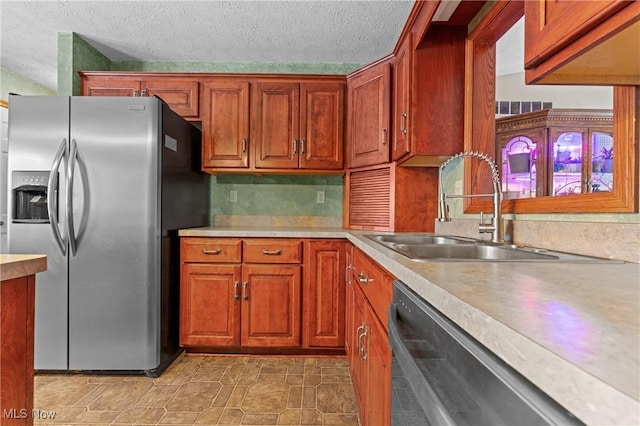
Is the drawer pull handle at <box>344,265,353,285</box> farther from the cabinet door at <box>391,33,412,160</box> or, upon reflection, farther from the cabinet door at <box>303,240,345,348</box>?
the cabinet door at <box>391,33,412,160</box>

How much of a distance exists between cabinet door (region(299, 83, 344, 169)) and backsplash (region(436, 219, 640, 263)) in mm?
1654

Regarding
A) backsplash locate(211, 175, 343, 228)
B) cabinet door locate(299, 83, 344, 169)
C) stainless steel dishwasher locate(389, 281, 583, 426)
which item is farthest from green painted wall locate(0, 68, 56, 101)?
stainless steel dishwasher locate(389, 281, 583, 426)

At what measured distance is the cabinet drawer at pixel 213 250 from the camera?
2.45 metres

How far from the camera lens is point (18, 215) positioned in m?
2.14

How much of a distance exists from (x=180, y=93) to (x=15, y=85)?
7.23 feet

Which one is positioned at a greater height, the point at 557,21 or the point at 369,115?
the point at 369,115

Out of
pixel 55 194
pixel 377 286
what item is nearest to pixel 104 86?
pixel 55 194

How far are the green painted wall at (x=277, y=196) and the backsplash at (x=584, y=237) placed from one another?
189 centimetres

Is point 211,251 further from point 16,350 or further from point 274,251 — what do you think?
point 16,350

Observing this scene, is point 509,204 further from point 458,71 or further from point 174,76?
point 174,76

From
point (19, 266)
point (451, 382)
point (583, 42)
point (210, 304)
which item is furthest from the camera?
point (210, 304)

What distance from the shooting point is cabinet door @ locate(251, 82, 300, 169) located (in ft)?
9.13

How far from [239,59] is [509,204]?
2.56 m

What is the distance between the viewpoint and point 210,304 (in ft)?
8.01
